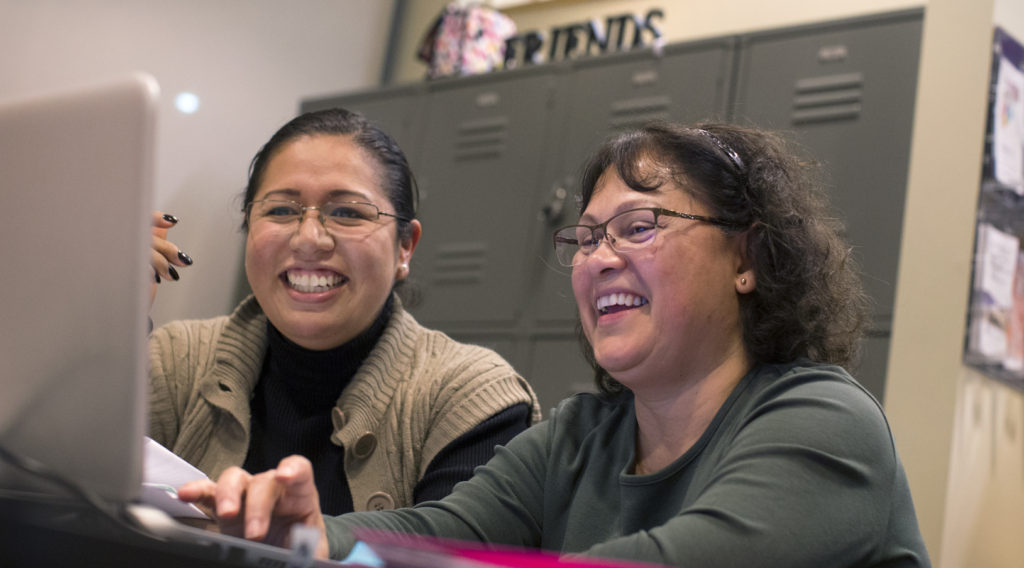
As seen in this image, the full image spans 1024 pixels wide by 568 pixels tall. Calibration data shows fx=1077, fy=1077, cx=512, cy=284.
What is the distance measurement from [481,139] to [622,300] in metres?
2.31

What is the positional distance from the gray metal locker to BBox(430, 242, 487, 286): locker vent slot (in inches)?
35.8

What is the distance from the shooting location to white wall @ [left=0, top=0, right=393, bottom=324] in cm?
329

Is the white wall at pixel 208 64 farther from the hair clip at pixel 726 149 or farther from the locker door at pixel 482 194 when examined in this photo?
the hair clip at pixel 726 149

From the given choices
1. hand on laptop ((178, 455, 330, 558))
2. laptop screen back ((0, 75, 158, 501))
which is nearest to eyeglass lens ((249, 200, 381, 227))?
hand on laptop ((178, 455, 330, 558))

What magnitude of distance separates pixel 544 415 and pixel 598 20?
1.64 meters

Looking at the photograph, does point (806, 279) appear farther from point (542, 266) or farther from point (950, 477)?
point (542, 266)

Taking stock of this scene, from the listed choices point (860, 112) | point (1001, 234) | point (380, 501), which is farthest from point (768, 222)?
point (860, 112)

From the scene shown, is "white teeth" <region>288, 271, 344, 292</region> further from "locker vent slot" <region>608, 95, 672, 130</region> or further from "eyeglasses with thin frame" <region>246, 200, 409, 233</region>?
"locker vent slot" <region>608, 95, 672, 130</region>

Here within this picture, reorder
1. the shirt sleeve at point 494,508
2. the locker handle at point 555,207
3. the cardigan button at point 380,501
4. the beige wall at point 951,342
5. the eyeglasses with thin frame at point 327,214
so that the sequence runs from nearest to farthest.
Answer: the shirt sleeve at point 494,508 < the cardigan button at point 380,501 < the eyeglasses with thin frame at point 327,214 < the beige wall at point 951,342 < the locker handle at point 555,207

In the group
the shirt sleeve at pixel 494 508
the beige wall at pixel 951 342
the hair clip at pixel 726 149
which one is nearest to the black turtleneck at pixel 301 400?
the shirt sleeve at pixel 494 508

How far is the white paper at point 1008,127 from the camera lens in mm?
2408

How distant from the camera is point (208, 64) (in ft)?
12.6

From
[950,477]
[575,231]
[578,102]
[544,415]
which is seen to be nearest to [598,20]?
[578,102]

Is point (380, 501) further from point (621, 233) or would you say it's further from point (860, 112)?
point (860, 112)
